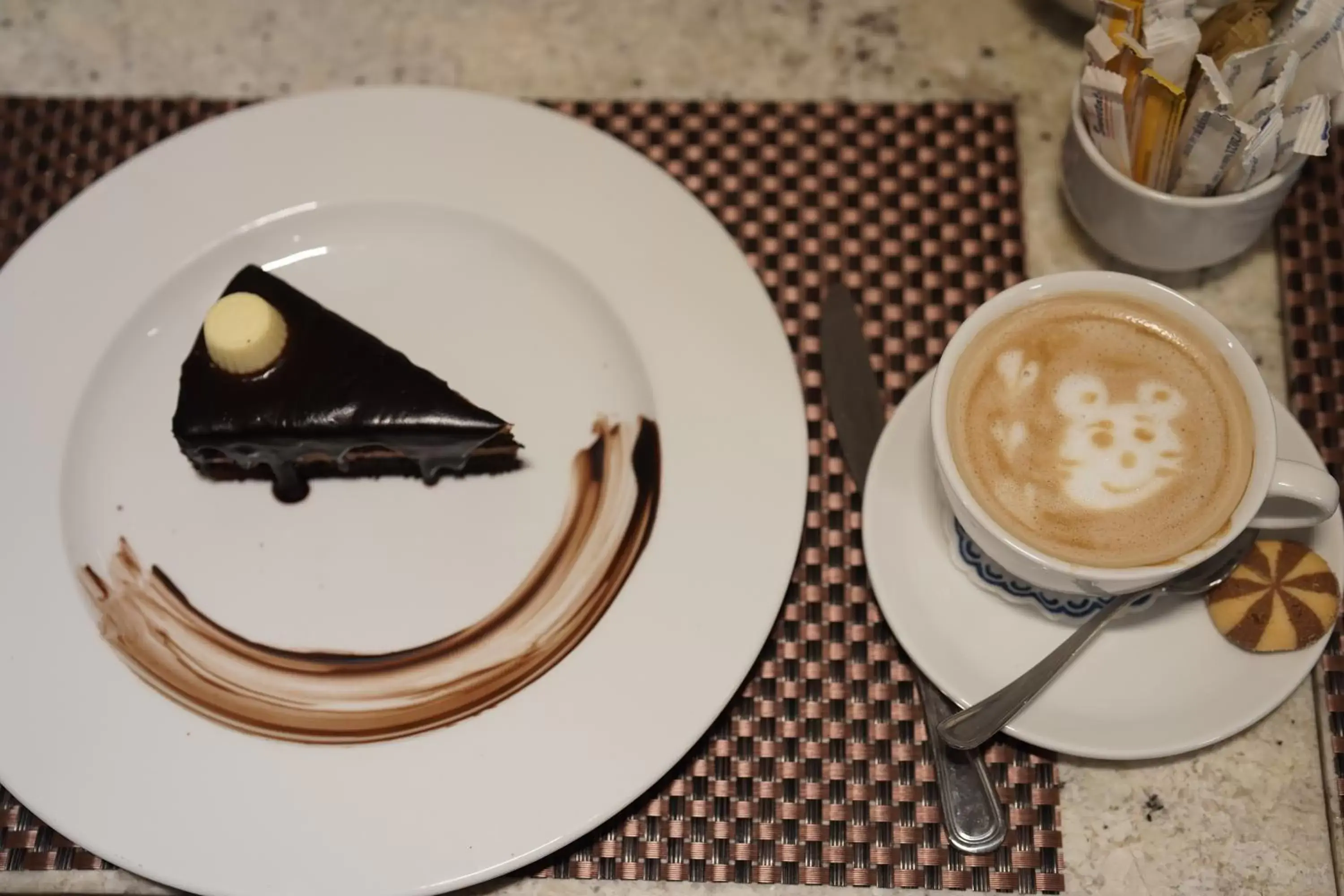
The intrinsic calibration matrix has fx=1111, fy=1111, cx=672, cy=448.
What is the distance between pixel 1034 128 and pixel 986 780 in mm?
749

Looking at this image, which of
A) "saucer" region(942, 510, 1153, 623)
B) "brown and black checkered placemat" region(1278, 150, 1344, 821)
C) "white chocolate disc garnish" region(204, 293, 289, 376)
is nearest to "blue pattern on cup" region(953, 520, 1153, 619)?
"saucer" region(942, 510, 1153, 623)

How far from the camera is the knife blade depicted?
3.29 ft

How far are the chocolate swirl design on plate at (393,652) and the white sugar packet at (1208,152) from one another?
0.56 m

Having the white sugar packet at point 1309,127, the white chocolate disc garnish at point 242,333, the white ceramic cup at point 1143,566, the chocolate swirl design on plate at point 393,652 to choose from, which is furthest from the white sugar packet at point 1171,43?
the white chocolate disc garnish at point 242,333

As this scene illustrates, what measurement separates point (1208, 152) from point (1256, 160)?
4 cm

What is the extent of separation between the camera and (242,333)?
1.10 m

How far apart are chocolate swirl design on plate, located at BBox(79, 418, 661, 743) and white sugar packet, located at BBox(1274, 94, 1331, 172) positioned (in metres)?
0.64

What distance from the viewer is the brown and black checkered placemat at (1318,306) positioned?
114cm

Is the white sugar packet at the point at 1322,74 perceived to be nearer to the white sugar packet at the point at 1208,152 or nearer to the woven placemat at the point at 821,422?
the white sugar packet at the point at 1208,152

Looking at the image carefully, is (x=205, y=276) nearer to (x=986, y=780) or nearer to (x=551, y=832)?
(x=551, y=832)

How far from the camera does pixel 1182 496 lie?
94cm

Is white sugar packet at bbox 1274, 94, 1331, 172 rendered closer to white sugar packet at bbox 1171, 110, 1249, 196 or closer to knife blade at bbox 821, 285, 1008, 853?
white sugar packet at bbox 1171, 110, 1249, 196

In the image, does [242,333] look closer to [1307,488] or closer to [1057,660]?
[1057,660]

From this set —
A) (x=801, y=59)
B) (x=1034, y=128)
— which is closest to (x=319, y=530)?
(x=801, y=59)
